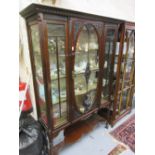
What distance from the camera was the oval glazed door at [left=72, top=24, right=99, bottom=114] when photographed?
153 centimetres

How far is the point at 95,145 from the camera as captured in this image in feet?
6.04

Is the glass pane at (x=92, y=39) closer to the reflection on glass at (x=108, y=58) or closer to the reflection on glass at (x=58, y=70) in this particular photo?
the reflection on glass at (x=108, y=58)

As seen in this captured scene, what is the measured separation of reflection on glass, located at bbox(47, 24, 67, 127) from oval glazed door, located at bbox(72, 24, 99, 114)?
6.6 inches

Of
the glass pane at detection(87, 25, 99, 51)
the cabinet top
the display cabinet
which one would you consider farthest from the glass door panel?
the display cabinet

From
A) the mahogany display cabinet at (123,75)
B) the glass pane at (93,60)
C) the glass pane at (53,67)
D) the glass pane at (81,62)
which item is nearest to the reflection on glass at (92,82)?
the glass pane at (93,60)

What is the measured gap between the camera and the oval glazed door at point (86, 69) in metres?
1.53

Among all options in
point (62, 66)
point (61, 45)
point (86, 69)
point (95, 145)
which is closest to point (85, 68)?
point (86, 69)

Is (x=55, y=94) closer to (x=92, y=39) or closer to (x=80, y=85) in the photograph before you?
(x=80, y=85)

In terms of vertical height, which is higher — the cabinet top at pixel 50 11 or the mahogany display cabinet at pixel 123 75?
the cabinet top at pixel 50 11

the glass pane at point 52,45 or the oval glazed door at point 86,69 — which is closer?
the glass pane at point 52,45

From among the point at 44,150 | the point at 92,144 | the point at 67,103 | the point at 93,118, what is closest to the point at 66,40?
the point at 67,103

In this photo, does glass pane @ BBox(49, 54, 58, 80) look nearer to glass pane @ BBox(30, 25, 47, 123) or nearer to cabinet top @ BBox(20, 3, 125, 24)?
glass pane @ BBox(30, 25, 47, 123)

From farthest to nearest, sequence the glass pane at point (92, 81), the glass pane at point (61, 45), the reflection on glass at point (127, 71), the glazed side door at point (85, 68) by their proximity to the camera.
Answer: the reflection on glass at point (127, 71)
the glass pane at point (92, 81)
the glazed side door at point (85, 68)
the glass pane at point (61, 45)
